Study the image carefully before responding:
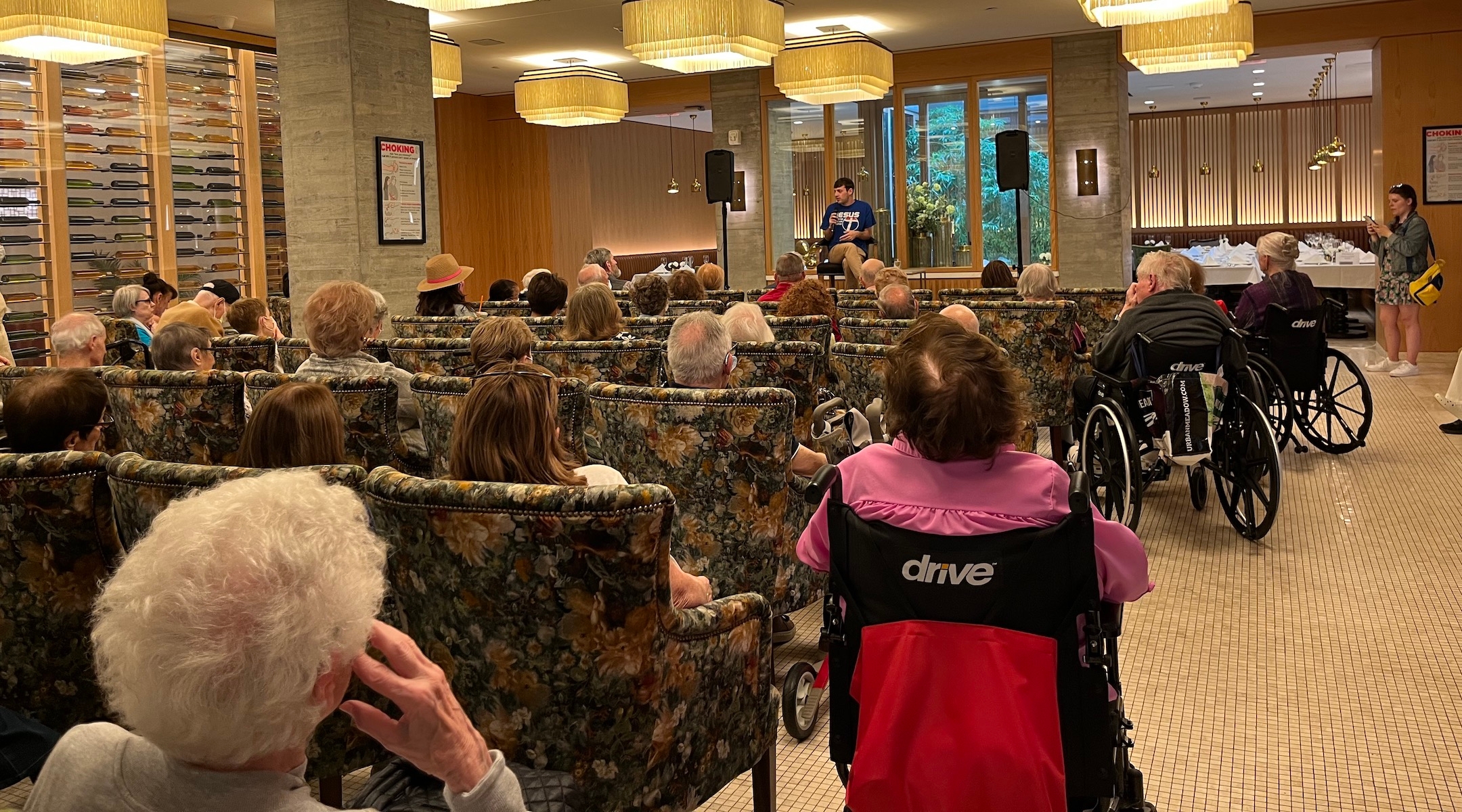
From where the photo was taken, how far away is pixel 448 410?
3754mm

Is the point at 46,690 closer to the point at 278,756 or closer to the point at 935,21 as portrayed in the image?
the point at 278,756

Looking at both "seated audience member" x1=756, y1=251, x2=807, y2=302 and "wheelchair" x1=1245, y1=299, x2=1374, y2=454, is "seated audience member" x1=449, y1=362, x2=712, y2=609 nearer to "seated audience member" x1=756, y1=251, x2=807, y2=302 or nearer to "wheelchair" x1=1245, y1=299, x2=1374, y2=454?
"wheelchair" x1=1245, y1=299, x2=1374, y2=454

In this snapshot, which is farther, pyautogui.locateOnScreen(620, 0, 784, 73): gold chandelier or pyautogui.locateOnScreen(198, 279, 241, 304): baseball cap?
pyautogui.locateOnScreen(198, 279, 241, 304): baseball cap

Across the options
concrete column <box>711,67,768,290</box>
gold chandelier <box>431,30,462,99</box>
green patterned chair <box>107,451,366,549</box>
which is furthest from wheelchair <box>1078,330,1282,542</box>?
concrete column <box>711,67,768,290</box>

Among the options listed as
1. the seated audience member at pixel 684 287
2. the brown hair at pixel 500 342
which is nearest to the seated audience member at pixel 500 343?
the brown hair at pixel 500 342

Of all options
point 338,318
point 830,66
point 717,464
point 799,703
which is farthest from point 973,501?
point 830,66

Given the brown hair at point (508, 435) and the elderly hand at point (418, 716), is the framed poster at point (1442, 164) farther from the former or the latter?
the elderly hand at point (418, 716)

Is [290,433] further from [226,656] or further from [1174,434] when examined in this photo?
[1174,434]

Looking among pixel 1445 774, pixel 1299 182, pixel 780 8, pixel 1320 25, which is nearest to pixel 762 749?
A: pixel 1445 774

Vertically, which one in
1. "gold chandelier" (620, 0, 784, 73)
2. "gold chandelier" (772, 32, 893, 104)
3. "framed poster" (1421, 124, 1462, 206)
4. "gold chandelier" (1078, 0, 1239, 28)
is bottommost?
"framed poster" (1421, 124, 1462, 206)

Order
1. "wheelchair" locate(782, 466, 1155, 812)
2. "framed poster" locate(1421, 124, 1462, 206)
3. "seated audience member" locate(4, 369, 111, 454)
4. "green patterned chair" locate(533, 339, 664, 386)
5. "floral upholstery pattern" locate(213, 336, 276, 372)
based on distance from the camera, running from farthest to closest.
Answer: "framed poster" locate(1421, 124, 1462, 206) → "floral upholstery pattern" locate(213, 336, 276, 372) → "green patterned chair" locate(533, 339, 664, 386) → "seated audience member" locate(4, 369, 111, 454) → "wheelchair" locate(782, 466, 1155, 812)

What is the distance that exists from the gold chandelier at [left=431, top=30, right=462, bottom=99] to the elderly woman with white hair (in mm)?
10070

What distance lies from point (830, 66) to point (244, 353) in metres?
6.67

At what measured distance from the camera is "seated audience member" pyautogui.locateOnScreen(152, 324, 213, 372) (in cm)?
459
